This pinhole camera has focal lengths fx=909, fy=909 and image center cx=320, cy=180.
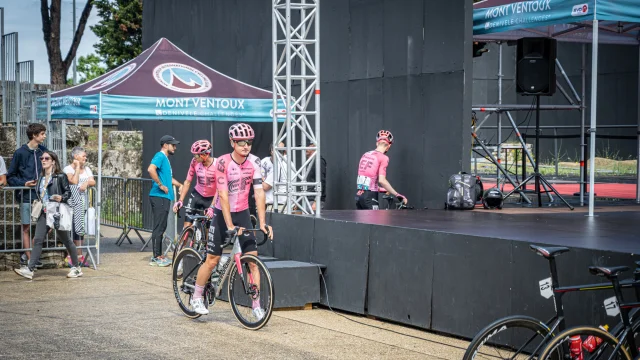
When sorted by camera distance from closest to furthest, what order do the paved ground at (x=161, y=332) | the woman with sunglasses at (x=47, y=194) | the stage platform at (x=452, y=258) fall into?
the stage platform at (x=452, y=258) → the paved ground at (x=161, y=332) → the woman with sunglasses at (x=47, y=194)

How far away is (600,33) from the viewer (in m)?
16.5

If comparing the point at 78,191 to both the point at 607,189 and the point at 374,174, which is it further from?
the point at 607,189

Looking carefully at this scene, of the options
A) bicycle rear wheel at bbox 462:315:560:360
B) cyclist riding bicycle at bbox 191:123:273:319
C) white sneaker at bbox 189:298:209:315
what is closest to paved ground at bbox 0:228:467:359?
white sneaker at bbox 189:298:209:315

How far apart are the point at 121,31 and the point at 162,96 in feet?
98.6

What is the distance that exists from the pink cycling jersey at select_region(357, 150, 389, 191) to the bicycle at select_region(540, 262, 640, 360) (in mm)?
7453

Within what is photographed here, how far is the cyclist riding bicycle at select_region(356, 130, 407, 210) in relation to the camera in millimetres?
13656

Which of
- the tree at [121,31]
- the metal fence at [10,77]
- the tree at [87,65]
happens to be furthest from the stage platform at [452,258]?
the tree at [87,65]

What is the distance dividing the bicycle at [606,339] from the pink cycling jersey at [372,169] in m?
7.45

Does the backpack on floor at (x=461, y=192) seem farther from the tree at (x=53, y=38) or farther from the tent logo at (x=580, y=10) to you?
the tree at (x=53, y=38)

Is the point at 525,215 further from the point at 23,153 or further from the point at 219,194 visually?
the point at 23,153

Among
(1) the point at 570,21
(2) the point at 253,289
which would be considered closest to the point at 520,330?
(2) the point at 253,289

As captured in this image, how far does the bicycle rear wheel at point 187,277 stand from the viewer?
1018 cm

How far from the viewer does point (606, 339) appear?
20.2ft

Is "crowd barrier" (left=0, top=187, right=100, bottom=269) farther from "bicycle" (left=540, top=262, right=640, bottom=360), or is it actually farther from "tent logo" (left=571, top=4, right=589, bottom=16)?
"bicycle" (left=540, top=262, right=640, bottom=360)
